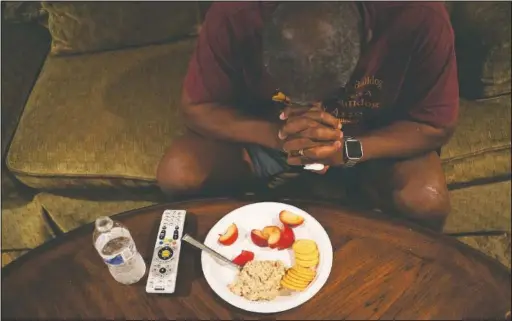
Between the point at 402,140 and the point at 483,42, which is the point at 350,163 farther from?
the point at 483,42

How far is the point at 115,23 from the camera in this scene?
1.45 m

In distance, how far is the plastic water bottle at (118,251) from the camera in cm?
95

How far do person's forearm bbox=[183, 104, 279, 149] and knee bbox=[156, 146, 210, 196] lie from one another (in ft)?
0.25

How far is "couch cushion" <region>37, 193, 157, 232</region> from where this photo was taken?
1.45 m

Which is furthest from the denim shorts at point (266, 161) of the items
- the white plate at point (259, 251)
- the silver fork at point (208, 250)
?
the silver fork at point (208, 250)

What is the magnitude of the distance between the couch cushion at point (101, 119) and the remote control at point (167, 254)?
1.01ft

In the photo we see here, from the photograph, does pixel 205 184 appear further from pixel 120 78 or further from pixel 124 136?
pixel 120 78

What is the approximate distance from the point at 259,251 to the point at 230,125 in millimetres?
337

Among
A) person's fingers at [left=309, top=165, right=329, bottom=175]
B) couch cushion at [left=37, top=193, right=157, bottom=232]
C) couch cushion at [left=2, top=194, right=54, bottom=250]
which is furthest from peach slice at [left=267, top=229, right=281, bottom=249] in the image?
couch cushion at [left=2, top=194, right=54, bottom=250]

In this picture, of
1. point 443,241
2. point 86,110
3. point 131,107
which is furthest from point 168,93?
point 443,241

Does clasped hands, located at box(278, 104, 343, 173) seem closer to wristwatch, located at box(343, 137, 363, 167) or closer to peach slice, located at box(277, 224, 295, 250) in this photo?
wristwatch, located at box(343, 137, 363, 167)

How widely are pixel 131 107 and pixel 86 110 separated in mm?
120

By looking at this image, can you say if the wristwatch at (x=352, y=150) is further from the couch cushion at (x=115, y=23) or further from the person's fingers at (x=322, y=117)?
the couch cushion at (x=115, y=23)

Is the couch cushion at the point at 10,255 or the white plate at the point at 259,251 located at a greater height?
the white plate at the point at 259,251
